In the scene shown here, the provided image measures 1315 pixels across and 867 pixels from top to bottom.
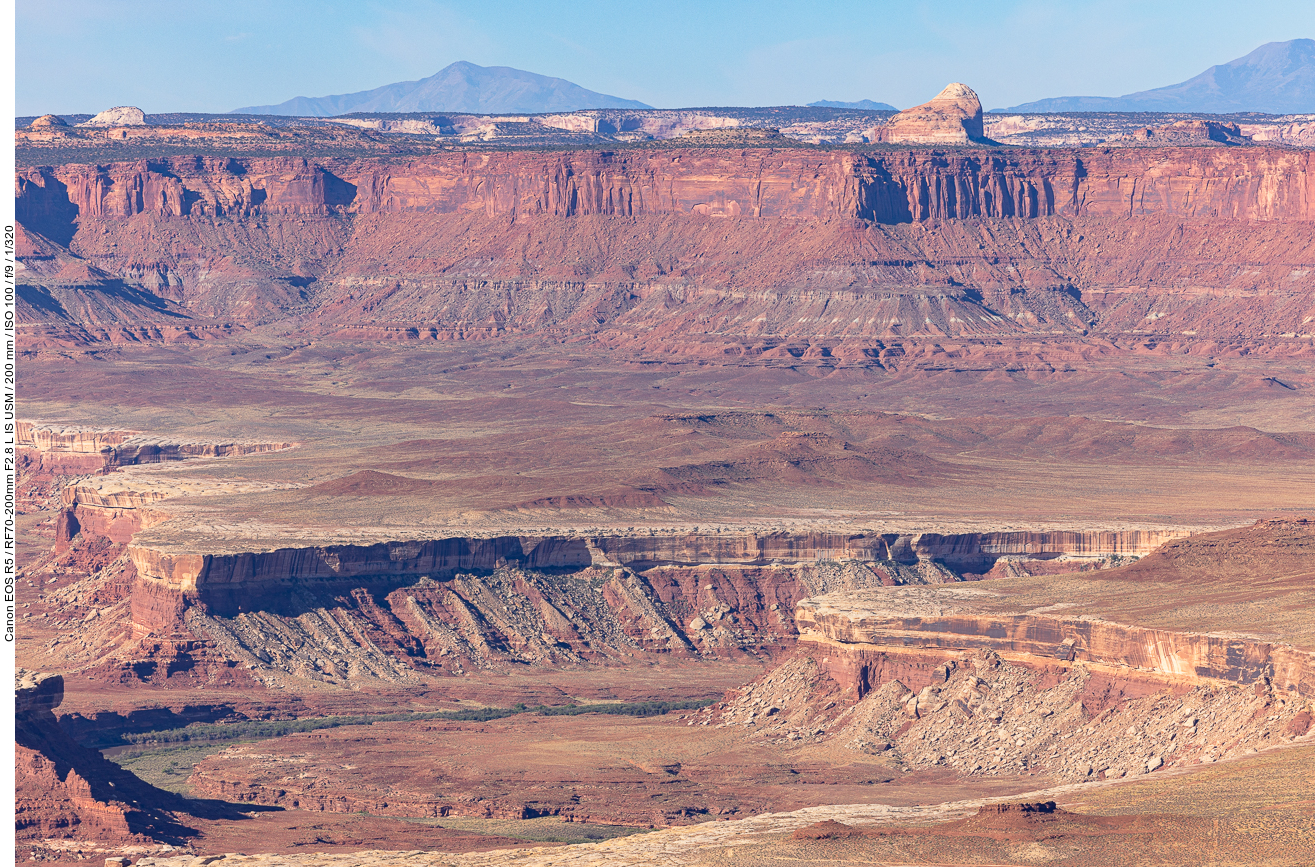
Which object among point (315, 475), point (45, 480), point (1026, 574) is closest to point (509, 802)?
point (1026, 574)

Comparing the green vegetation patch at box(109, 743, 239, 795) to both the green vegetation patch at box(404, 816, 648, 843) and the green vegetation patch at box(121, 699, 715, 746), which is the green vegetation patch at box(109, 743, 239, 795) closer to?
the green vegetation patch at box(121, 699, 715, 746)

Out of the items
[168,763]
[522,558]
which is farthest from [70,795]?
[522,558]

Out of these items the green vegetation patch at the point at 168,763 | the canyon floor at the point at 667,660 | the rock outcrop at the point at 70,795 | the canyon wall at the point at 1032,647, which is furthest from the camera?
the green vegetation patch at the point at 168,763

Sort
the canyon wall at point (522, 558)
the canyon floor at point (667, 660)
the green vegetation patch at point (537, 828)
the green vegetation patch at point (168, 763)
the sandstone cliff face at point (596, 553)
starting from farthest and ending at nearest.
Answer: the sandstone cliff face at point (596, 553), the canyon wall at point (522, 558), the green vegetation patch at point (168, 763), the green vegetation patch at point (537, 828), the canyon floor at point (667, 660)

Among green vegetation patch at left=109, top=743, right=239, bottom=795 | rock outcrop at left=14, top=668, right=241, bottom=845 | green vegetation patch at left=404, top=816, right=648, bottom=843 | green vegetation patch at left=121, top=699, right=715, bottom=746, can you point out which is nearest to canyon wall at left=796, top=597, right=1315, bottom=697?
green vegetation patch at left=121, top=699, right=715, bottom=746

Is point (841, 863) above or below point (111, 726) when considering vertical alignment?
above

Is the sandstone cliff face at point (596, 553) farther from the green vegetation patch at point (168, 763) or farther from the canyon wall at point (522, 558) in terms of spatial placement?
the green vegetation patch at point (168, 763)

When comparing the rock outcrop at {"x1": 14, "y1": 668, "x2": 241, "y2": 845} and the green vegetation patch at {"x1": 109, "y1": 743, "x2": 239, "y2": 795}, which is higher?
the rock outcrop at {"x1": 14, "y1": 668, "x2": 241, "y2": 845}

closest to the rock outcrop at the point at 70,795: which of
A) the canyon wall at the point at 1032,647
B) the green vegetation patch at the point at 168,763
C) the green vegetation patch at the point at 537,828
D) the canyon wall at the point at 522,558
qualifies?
the green vegetation patch at the point at 537,828

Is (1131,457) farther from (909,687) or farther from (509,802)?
(509,802)

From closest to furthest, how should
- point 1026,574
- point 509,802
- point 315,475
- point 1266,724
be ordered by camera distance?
1. point 1266,724
2. point 509,802
3. point 1026,574
4. point 315,475

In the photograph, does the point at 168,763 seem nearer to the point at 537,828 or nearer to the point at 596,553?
the point at 537,828
